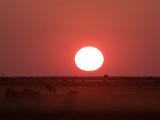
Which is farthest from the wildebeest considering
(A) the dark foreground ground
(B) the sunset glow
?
(B) the sunset glow

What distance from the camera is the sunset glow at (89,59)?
1.11 metres

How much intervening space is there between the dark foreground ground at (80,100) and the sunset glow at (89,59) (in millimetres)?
35

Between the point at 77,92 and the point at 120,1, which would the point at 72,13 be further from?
the point at 77,92

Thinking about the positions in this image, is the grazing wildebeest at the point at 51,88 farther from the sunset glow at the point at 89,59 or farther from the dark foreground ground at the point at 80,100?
the sunset glow at the point at 89,59

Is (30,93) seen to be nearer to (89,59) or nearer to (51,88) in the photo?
(51,88)

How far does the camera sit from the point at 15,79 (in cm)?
113

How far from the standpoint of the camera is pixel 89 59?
1.10 meters

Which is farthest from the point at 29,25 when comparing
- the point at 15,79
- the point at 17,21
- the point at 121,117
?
the point at 121,117

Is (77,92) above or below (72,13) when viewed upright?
below

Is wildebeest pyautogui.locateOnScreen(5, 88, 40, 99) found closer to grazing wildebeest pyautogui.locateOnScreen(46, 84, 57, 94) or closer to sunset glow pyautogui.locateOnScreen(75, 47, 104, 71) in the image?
grazing wildebeest pyautogui.locateOnScreen(46, 84, 57, 94)

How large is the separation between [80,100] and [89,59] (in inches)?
4.6

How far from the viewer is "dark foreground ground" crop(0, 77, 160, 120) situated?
1.09 m

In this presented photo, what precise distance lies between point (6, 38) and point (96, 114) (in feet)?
1.21

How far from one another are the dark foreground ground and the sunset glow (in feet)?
0.11
